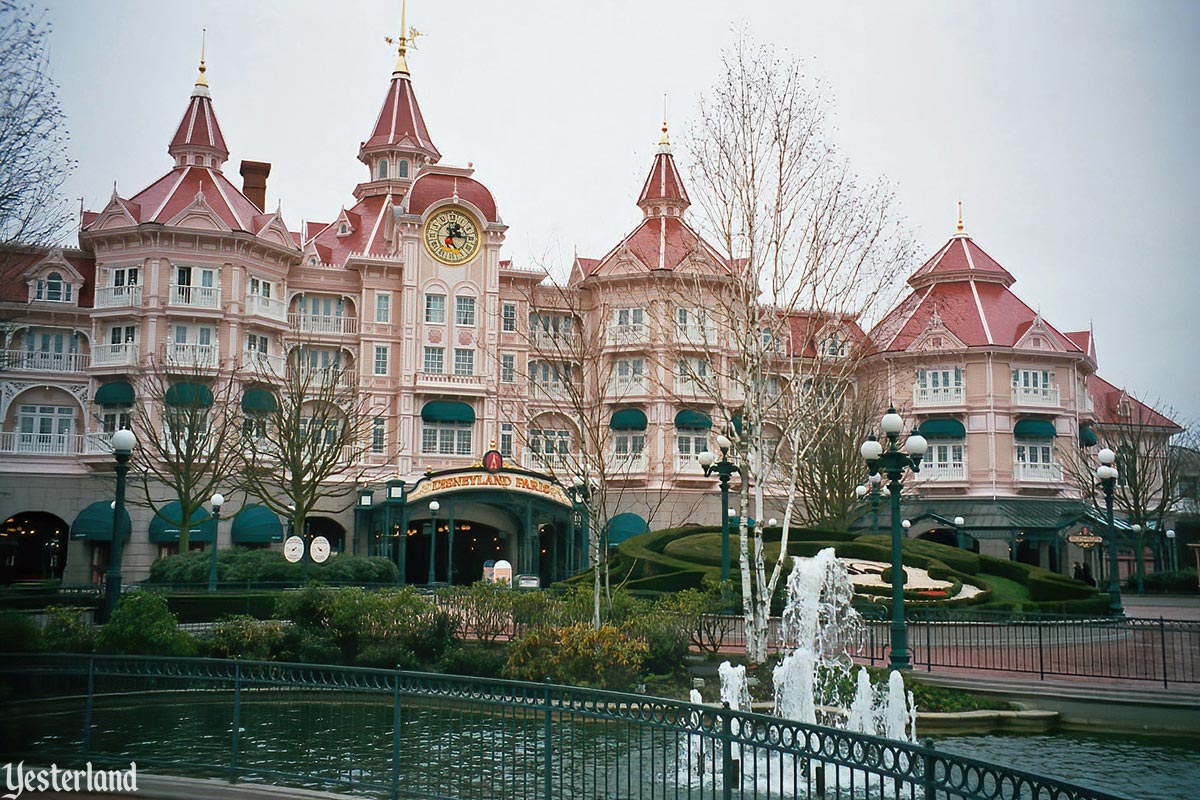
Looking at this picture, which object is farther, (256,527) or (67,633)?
(256,527)

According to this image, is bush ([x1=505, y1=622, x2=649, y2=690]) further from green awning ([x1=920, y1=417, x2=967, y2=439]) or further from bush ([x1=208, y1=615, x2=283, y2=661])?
green awning ([x1=920, y1=417, x2=967, y2=439])

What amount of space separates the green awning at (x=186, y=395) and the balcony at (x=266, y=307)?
20.8 feet

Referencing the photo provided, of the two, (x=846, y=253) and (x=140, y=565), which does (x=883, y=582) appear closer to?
(x=846, y=253)

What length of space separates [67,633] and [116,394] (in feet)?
102

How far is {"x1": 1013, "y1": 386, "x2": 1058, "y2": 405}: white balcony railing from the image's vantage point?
56.6 metres

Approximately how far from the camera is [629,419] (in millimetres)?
53469

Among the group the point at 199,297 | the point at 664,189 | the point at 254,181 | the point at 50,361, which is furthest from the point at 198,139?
the point at 664,189

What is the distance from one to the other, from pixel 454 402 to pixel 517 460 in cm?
436

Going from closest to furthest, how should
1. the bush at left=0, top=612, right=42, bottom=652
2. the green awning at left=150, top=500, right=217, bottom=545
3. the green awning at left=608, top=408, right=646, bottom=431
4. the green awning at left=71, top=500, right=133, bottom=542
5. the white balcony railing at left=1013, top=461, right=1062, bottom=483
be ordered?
the bush at left=0, top=612, right=42, bottom=652
the green awning at left=71, top=500, right=133, bottom=542
the green awning at left=150, top=500, right=217, bottom=545
the green awning at left=608, top=408, right=646, bottom=431
the white balcony railing at left=1013, top=461, right=1062, bottom=483

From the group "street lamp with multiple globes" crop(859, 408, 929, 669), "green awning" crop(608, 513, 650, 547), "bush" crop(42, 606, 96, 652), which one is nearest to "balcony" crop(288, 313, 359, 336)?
"green awning" crop(608, 513, 650, 547)

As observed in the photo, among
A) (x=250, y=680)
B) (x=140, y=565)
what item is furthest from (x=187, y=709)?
(x=140, y=565)

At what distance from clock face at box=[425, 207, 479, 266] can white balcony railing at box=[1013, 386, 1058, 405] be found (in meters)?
30.8

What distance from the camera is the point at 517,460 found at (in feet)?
170

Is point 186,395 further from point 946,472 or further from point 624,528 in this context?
point 946,472
